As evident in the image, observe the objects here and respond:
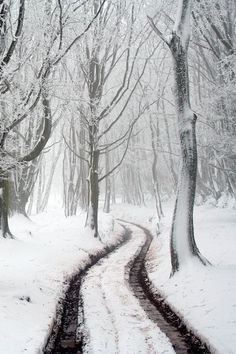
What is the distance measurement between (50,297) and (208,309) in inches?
141

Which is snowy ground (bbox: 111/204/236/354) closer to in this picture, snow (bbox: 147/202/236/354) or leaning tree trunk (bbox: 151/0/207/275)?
snow (bbox: 147/202/236/354)

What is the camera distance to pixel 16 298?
8.27 m

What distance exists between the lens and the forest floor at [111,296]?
21.4ft

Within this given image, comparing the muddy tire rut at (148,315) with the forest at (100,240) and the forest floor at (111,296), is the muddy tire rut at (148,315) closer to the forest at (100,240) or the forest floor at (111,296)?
the forest at (100,240)

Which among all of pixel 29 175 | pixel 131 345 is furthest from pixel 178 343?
pixel 29 175

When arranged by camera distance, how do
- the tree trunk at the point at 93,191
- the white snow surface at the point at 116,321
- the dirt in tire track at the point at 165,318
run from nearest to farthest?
the white snow surface at the point at 116,321
the dirt in tire track at the point at 165,318
the tree trunk at the point at 93,191

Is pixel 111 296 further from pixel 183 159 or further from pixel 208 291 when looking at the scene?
pixel 183 159

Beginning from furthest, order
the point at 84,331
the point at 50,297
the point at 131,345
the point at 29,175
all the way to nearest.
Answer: the point at 29,175 < the point at 50,297 < the point at 84,331 < the point at 131,345

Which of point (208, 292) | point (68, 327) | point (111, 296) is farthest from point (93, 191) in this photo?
point (68, 327)

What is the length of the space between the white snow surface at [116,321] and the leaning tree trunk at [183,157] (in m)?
1.86

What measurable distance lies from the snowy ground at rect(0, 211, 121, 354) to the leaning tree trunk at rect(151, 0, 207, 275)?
3321 millimetres

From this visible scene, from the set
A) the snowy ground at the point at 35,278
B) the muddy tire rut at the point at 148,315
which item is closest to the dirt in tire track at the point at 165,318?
the muddy tire rut at the point at 148,315

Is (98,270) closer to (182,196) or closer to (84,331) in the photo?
(182,196)

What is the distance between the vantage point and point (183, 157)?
11.2 meters
